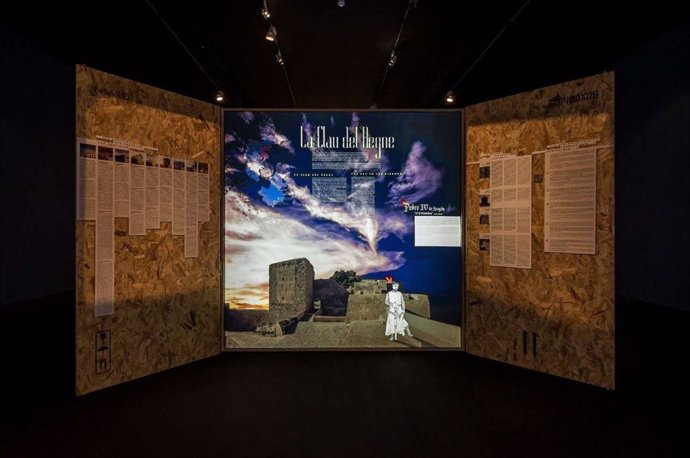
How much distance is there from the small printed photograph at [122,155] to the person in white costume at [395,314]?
2.90 metres

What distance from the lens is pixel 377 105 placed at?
314 inches

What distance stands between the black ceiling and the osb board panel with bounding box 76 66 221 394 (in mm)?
1859

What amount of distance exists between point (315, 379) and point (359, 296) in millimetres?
978

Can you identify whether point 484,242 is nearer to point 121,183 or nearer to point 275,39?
point 121,183

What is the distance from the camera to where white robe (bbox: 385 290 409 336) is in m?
3.98

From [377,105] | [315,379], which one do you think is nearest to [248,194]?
[315,379]

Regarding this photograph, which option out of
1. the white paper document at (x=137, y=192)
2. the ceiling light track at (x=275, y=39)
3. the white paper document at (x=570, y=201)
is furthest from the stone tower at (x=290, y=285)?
the ceiling light track at (x=275, y=39)

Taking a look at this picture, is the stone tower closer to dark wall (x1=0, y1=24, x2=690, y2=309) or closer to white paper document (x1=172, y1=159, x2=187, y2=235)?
white paper document (x1=172, y1=159, x2=187, y2=235)

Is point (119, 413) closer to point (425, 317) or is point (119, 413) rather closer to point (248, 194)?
point (248, 194)
